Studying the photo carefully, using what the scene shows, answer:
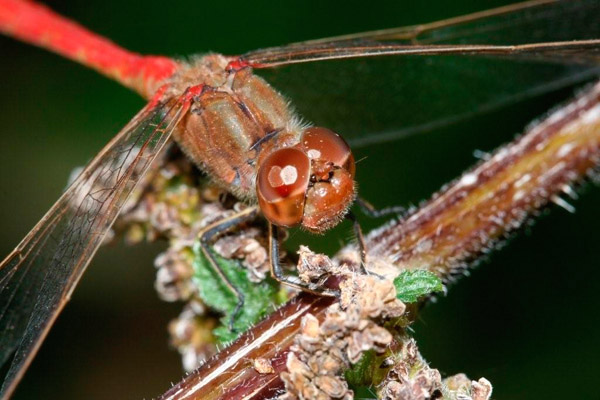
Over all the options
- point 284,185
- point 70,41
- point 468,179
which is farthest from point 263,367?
point 70,41

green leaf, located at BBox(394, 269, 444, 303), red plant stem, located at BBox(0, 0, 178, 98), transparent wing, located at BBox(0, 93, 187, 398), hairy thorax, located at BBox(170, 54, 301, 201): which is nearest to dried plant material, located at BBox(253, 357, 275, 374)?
green leaf, located at BBox(394, 269, 444, 303)

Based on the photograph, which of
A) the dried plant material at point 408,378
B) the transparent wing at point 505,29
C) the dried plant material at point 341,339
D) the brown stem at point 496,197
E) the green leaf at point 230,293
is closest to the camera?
the dried plant material at point 341,339

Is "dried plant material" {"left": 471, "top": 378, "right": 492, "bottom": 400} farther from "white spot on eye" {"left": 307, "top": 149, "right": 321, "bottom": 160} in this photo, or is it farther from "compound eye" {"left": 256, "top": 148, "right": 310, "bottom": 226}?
"white spot on eye" {"left": 307, "top": 149, "right": 321, "bottom": 160}

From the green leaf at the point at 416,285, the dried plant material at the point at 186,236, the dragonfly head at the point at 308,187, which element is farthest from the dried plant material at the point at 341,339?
the dried plant material at the point at 186,236

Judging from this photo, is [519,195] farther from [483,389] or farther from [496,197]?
[483,389]

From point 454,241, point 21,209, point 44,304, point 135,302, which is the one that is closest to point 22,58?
point 21,209

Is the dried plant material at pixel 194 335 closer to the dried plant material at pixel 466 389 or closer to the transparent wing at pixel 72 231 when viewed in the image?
the transparent wing at pixel 72 231
